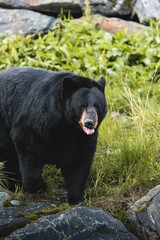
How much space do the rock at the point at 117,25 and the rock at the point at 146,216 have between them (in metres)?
5.89

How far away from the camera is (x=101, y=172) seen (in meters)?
7.00

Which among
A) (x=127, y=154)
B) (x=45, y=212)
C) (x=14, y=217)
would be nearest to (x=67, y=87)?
(x=45, y=212)

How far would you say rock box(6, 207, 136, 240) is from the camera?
5.45 metres

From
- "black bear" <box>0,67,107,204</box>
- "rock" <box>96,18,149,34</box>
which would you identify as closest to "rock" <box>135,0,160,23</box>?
"rock" <box>96,18,149,34</box>

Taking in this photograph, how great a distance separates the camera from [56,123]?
6.04m

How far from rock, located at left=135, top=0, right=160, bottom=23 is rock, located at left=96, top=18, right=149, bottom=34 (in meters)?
0.22

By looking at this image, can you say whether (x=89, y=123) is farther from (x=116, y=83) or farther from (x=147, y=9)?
(x=147, y=9)

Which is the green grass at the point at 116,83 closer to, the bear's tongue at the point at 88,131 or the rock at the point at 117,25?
the rock at the point at 117,25

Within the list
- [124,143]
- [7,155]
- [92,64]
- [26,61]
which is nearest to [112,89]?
[92,64]

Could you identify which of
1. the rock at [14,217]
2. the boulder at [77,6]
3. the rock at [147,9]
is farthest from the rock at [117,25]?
the rock at [14,217]

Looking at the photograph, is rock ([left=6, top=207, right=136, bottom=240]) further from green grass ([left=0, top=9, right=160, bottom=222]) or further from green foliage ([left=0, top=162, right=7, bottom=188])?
green foliage ([left=0, top=162, right=7, bottom=188])

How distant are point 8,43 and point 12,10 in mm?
1206

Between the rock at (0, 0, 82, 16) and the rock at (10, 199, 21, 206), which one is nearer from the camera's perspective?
the rock at (10, 199, 21, 206)

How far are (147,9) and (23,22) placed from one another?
2.37m
